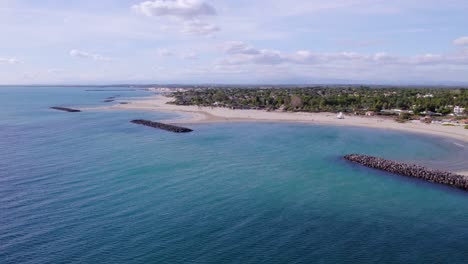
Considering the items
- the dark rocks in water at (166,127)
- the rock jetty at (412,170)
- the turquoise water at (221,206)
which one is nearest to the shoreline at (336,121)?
the dark rocks in water at (166,127)

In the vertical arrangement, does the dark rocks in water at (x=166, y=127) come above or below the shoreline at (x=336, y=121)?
below

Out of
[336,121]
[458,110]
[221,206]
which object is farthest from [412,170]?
[458,110]

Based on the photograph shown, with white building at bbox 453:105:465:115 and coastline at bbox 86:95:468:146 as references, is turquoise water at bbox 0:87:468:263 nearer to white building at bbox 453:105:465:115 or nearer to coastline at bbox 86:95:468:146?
coastline at bbox 86:95:468:146

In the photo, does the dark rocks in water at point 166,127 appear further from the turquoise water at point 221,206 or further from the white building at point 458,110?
the white building at point 458,110

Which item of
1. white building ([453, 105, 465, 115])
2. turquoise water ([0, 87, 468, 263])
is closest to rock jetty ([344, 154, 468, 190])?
turquoise water ([0, 87, 468, 263])

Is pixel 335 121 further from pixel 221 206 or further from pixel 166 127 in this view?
pixel 221 206

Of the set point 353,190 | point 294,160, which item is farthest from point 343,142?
point 353,190

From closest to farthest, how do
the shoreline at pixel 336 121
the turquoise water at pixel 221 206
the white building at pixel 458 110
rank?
the turquoise water at pixel 221 206 → the shoreline at pixel 336 121 → the white building at pixel 458 110
